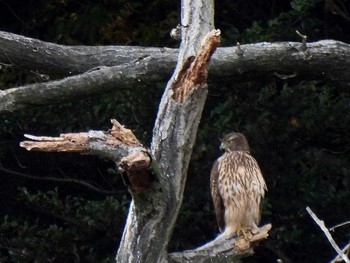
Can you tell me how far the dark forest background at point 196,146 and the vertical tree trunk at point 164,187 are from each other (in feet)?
10.5

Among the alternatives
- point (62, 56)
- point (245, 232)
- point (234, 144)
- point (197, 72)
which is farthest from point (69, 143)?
point (234, 144)

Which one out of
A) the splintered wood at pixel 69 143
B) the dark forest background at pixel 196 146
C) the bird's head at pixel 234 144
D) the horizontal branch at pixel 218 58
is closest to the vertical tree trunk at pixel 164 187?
the splintered wood at pixel 69 143

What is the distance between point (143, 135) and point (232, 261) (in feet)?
9.98

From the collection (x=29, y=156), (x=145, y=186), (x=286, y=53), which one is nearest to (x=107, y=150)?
(x=145, y=186)

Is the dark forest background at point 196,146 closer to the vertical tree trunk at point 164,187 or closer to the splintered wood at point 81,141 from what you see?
the vertical tree trunk at point 164,187

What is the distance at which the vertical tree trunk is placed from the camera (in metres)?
5.46

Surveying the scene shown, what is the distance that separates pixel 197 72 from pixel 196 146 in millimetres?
3379

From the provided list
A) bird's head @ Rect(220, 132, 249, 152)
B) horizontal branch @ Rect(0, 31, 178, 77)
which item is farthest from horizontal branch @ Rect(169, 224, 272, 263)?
bird's head @ Rect(220, 132, 249, 152)

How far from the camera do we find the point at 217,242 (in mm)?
6168

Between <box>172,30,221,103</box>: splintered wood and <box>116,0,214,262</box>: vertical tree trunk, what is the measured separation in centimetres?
2

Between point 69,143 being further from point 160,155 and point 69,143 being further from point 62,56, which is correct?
point 62,56

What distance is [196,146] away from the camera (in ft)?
29.8

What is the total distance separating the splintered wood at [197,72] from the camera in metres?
5.71

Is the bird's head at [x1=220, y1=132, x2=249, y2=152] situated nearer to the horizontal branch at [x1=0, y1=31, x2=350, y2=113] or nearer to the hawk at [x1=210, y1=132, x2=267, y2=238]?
the hawk at [x1=210, y1=132, x2=267, y2=238]
